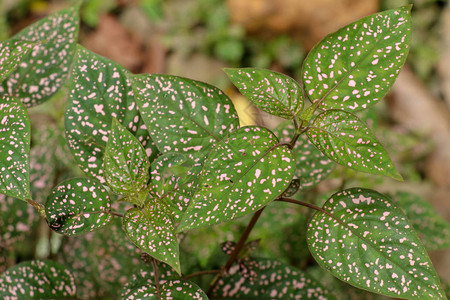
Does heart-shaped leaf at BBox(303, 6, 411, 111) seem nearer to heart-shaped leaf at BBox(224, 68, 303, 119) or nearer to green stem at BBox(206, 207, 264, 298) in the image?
heart-shaped leaf at BBox(224, 68, 303, 119)

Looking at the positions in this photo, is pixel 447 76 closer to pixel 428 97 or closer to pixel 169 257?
pixel 428 97

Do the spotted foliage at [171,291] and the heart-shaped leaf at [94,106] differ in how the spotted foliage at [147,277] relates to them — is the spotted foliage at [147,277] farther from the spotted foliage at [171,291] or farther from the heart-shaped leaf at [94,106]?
the heart-shaped leaf at [94,106]

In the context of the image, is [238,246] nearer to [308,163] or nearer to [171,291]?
[171,291]

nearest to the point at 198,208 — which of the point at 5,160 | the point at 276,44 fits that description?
the point at 5,160

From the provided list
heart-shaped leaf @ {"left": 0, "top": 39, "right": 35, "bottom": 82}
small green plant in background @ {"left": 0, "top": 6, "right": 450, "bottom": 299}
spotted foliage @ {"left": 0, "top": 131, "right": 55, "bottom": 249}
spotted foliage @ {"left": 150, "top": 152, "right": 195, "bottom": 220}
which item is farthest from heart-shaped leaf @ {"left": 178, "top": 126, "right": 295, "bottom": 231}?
spotted foliage @ {"left": 0, "top": 131, "right": 55, "bottom": 249}

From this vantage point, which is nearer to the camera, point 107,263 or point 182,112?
point 182,112

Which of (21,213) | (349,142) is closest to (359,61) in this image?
(349,142)

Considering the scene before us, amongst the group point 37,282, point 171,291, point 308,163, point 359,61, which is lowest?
point 37,282
